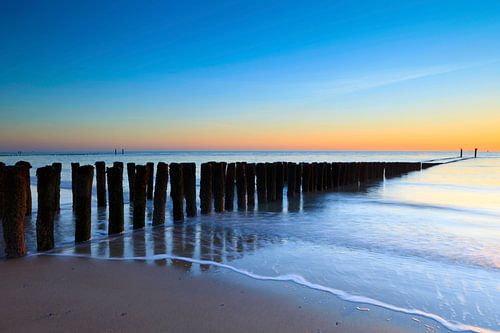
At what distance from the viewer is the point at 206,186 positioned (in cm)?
923

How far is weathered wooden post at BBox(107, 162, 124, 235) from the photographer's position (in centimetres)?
701

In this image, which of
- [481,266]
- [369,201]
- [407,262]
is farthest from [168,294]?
[369,201]

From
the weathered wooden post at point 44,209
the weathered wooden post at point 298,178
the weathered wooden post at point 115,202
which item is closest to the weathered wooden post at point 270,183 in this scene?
the weathered wooden post at point 298,178

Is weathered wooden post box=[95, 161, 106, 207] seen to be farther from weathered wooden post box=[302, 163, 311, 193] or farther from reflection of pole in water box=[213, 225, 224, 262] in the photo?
weathered wooden post box=[302, 163, 311, 193]

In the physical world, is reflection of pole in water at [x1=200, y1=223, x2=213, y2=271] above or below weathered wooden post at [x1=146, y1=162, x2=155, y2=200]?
below

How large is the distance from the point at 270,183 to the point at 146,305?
8561 millimetres

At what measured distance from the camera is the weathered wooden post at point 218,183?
373 inches

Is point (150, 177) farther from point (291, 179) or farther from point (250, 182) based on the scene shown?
point (291, 179)

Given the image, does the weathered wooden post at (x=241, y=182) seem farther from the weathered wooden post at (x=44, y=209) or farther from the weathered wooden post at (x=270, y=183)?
the weathered wooden post at (x=44, y=209)

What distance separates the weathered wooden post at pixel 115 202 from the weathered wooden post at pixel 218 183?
2.76 meters

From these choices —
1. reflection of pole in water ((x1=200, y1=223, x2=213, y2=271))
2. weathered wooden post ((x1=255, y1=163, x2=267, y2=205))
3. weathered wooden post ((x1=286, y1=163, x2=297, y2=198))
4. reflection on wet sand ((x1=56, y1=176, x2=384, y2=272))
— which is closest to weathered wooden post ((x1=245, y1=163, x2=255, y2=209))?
weathered wooden post ((x1=255, y1=163, x2=267, y2=205))

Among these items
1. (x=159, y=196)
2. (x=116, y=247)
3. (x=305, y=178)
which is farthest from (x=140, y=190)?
(x=305, y=178)

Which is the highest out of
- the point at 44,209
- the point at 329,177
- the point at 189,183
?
the point at 189,183

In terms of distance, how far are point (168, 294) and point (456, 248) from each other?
4.77 m
